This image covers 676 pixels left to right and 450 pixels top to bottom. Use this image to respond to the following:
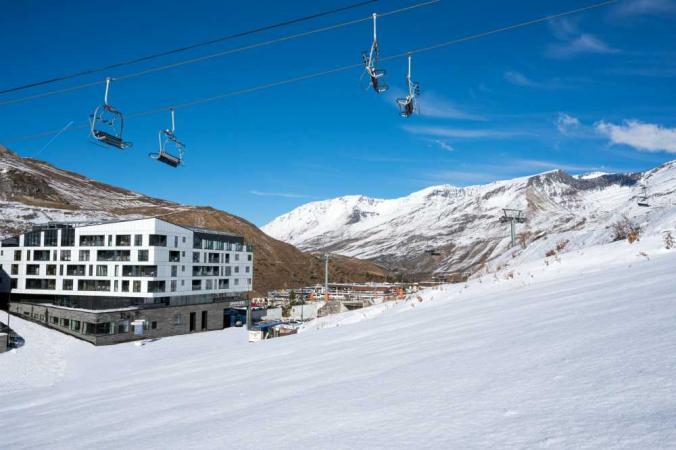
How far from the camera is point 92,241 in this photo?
213 ft

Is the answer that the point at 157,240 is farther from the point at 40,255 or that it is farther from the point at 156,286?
the point at 40,255

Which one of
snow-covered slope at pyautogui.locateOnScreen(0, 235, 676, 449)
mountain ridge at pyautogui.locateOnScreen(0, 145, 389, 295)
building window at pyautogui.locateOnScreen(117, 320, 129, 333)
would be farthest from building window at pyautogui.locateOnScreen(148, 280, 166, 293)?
mountain ridge at pyautogui.locateOnScreen(0, 145, 389, 295)

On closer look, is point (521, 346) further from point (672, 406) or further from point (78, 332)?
point (78, 332)

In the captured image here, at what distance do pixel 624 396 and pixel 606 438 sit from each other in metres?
0.67

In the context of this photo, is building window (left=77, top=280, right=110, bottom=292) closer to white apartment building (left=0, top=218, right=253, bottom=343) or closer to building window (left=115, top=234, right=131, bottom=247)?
white apartment building (left=0, top=218, right=253, bottom=343)

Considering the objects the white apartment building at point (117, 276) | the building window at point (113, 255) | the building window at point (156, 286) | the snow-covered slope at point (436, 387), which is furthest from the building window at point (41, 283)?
the snow-covered slope at point (436, 387)

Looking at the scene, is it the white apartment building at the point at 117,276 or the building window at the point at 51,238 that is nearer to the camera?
the white apartment building at the point at 117,276

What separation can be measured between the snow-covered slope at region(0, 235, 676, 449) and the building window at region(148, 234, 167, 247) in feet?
180

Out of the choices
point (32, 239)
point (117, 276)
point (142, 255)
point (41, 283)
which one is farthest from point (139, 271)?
point (32, 239)

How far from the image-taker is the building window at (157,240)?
62438 mm

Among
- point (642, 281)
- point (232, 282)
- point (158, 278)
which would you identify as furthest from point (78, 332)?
point (642, 281)

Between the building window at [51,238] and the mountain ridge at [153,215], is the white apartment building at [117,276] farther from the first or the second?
the mountain ridge at [153,215]

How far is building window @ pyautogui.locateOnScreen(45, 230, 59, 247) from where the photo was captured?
220 ft

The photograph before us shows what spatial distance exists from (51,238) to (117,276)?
42.6 ft
